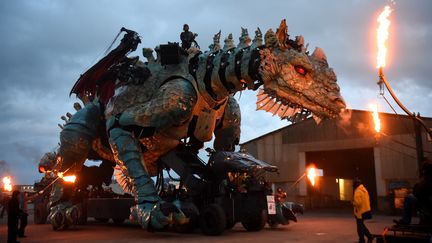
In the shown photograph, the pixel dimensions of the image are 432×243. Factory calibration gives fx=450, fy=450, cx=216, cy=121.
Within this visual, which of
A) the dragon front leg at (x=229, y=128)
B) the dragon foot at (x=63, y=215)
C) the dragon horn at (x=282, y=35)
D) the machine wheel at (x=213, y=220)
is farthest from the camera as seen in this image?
the dragon foot at (x=63, y=215)

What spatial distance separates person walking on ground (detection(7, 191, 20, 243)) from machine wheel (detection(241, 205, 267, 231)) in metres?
4.31

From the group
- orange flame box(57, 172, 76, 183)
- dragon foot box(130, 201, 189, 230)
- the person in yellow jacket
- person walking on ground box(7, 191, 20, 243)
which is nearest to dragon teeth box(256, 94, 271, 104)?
the person in yellow jacket

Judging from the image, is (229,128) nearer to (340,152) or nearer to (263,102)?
(263,102)

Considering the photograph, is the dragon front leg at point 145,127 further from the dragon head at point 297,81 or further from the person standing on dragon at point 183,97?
the dragon head at point 297,81

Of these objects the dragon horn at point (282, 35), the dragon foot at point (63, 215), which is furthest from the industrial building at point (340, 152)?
the dragon foot at point (63, 215)

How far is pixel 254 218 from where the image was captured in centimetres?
934

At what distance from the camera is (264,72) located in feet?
25.7

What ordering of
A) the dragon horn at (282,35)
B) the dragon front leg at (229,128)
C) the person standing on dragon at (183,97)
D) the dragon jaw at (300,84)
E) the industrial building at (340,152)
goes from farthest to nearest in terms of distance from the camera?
the industrial building at (340,152) → the dragon front leg at (229,128) → the dragon horn at (282,35) → the person standing on dragon at (183,97) → the dragon jaw at (300,84)

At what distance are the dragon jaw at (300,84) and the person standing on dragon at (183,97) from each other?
0.05 ft

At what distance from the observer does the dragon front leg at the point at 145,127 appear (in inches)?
325

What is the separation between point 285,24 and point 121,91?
3625 millimetres

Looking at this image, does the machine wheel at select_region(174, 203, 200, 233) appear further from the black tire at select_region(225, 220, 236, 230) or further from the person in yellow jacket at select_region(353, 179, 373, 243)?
the person in yellow jacket at select_region(353, 179, 373, 243)

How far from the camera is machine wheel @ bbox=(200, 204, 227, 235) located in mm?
8562

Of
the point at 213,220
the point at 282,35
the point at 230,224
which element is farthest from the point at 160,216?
the point at 282,35
